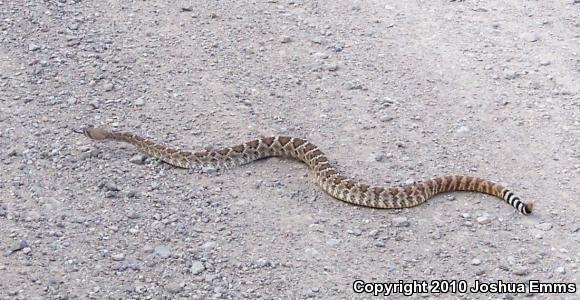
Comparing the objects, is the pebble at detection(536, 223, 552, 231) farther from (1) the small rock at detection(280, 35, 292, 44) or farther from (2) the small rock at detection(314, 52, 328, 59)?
(1) the small rock at detection(280, 35, 292, 44)

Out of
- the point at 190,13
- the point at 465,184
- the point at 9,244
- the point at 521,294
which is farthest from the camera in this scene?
the point at 190,13

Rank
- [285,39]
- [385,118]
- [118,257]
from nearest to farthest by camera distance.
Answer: [118,257] < [385,118] < [285,39]

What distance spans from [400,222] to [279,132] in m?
2.16

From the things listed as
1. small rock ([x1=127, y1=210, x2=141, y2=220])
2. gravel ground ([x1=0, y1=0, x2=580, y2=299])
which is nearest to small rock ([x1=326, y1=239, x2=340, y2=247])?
gravel ground ([x1=0, y1=0, x2=580, y2=299])

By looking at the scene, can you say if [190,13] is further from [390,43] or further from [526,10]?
[526,10]

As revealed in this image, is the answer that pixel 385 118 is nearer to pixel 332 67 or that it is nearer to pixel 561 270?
pixel 332 67

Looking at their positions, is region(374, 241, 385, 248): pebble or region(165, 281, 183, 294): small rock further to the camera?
region(374, 241, 385, 248): pebble

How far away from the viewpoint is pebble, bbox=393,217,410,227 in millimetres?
8977

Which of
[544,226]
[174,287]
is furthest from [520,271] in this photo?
[174,287]

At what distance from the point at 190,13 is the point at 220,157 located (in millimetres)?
3844

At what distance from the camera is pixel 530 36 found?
Result: 40.5 feet

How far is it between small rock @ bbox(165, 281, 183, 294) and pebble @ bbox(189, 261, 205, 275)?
8.1 inches

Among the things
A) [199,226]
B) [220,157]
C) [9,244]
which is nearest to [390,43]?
[220,157]

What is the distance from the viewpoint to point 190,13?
13.2 meters
